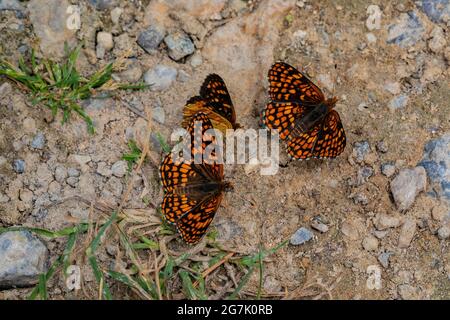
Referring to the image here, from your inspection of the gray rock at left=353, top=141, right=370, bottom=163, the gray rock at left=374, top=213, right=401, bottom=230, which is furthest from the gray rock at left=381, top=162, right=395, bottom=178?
the gray rock at left=374, top=213, right=401, bottom=230

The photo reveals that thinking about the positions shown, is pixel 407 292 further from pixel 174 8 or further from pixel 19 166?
pixel 19 166

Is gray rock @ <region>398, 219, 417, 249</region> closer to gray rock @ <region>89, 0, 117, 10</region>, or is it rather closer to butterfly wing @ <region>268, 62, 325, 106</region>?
butterfly wing @ <region>268, 62, 325, 106</region>

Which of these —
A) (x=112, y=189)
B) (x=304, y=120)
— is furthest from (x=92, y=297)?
(x=304, y=120)

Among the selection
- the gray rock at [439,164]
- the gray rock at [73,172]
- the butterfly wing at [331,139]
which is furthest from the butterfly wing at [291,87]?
the gray rock at [73,172]

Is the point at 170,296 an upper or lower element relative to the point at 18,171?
lower

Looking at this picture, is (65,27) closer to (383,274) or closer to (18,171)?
(18,171)

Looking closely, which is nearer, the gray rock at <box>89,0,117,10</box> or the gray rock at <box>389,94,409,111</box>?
the gray rock at <box>389,94,409,111</box>
